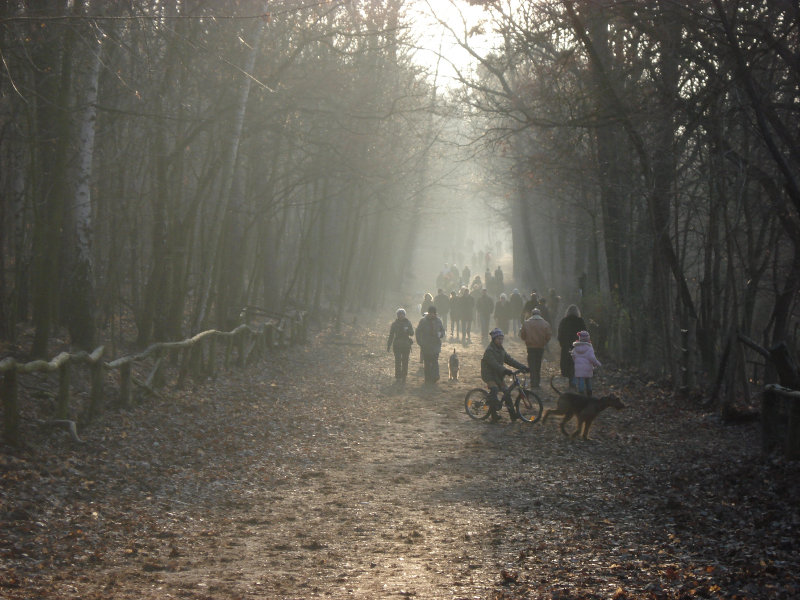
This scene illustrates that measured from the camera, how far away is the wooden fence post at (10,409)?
925 centimetres

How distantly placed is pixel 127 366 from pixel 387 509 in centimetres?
524

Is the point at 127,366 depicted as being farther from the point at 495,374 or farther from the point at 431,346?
the point at 431,346

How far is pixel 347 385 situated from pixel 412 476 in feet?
29.5

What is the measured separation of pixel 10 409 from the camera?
9.27 m

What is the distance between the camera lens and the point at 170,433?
12.1m

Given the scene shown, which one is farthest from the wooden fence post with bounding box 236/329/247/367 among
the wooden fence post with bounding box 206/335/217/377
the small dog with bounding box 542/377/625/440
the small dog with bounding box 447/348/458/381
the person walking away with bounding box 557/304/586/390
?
the small dog with bounding box 542/377/625/440

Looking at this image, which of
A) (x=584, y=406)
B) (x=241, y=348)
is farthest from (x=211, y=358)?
(x=584, y=406)

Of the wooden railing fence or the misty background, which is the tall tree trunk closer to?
the misty background

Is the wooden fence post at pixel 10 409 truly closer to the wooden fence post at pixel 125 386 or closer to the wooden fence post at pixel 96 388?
the wooden fence post at pixel 96 388

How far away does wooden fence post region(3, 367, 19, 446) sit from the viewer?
30.3ft

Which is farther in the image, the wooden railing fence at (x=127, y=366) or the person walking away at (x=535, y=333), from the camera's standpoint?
the person walking away at (x=535, y=333)

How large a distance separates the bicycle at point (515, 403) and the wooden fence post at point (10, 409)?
8148 mm

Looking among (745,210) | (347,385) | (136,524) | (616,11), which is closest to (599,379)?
(347,385)

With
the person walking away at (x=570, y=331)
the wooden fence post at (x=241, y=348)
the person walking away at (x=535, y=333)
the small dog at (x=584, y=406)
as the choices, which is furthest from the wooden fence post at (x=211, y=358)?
the person walking away at (x=570, y=331)
